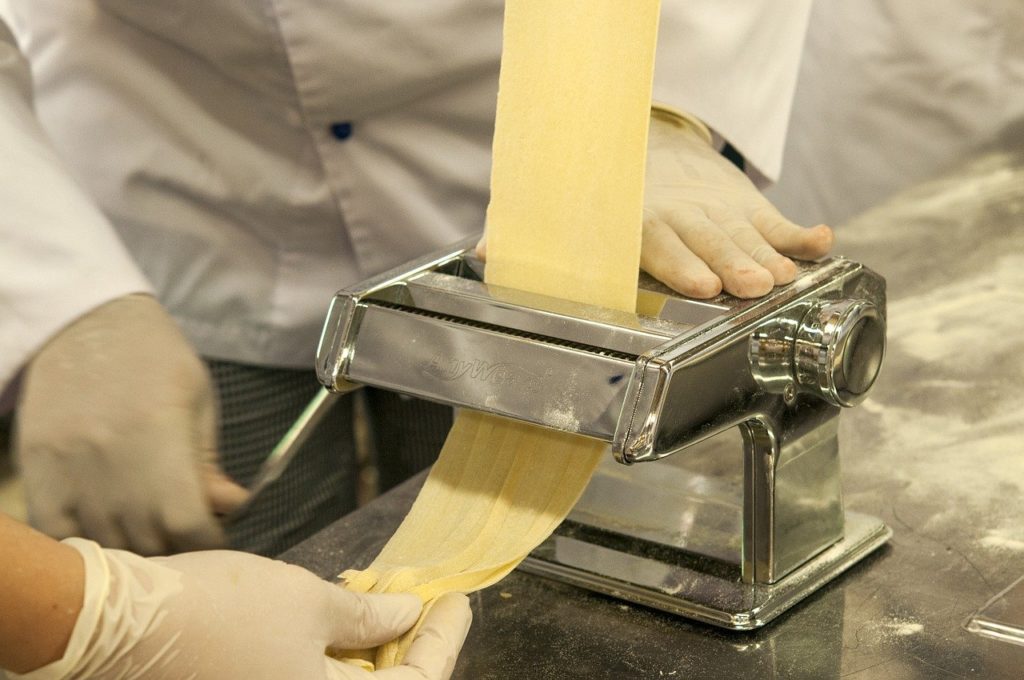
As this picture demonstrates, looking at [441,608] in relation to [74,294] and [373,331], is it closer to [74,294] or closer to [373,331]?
[373,331]

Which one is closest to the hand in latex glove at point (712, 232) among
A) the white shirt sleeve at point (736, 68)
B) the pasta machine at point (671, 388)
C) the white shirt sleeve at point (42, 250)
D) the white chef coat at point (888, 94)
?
the pasta machine at point (671, 388)

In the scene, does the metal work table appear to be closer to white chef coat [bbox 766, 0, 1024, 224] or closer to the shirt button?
the shirt button

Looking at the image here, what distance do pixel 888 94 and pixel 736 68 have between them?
1381 millimetres

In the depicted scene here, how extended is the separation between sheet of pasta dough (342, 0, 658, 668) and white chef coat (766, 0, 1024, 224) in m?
1.69

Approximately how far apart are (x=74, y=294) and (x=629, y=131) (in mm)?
518

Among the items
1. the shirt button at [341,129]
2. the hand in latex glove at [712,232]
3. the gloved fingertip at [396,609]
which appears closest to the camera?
the gloved fingertip at [396,609]

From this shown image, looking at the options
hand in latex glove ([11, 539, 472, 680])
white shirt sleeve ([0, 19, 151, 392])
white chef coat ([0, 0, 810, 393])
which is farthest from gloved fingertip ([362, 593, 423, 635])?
white chef coat ([0, 0, 810, 393])

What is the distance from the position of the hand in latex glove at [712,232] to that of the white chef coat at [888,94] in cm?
145

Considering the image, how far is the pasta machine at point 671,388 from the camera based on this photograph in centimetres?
82

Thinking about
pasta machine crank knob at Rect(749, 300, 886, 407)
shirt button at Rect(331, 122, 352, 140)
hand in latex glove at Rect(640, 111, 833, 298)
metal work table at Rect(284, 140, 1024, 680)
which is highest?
shirt button at Rect(331, 122, 352, 140)

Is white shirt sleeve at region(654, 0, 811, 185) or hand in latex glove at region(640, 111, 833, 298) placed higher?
white shirt sleeve at region(654, 0, 811, 185)

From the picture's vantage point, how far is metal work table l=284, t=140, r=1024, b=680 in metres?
0.84

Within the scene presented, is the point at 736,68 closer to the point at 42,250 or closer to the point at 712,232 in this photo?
the point at 712,232

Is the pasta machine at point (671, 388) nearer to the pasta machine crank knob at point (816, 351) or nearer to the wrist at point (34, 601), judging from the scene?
the pasta machine crank knob at point (816, 351)
